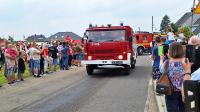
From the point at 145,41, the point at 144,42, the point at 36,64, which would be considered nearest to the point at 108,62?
the point at 36,64

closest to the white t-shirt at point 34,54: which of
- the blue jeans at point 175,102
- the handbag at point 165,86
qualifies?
the blue jeans at point 175,102

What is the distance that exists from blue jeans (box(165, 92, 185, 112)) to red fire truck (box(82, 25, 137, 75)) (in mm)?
14818

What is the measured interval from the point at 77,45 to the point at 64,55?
17.1ft

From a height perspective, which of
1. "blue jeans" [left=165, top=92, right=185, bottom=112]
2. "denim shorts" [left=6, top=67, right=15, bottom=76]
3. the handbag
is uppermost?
the handbag

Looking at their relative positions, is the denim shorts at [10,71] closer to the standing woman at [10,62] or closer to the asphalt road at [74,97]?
the standing woman at [10,62]

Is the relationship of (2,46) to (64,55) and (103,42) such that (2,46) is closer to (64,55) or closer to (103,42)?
(103,42)

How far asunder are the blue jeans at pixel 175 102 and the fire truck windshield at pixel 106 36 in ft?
49.7

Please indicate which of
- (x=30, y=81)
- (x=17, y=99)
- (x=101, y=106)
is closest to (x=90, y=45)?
(x=30, y=81)

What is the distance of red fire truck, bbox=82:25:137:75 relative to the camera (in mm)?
21156

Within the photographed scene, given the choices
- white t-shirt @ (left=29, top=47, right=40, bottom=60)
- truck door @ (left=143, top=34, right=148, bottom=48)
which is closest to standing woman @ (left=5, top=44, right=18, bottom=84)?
white t-shirt @ (left=29, top=47, right=40, bottom=60)

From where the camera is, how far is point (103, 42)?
21328 millimetres

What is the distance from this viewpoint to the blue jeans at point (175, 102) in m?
6.20

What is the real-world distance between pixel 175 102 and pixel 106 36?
50.1ft

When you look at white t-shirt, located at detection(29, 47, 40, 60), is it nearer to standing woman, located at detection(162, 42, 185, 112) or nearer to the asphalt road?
the asphalt road
